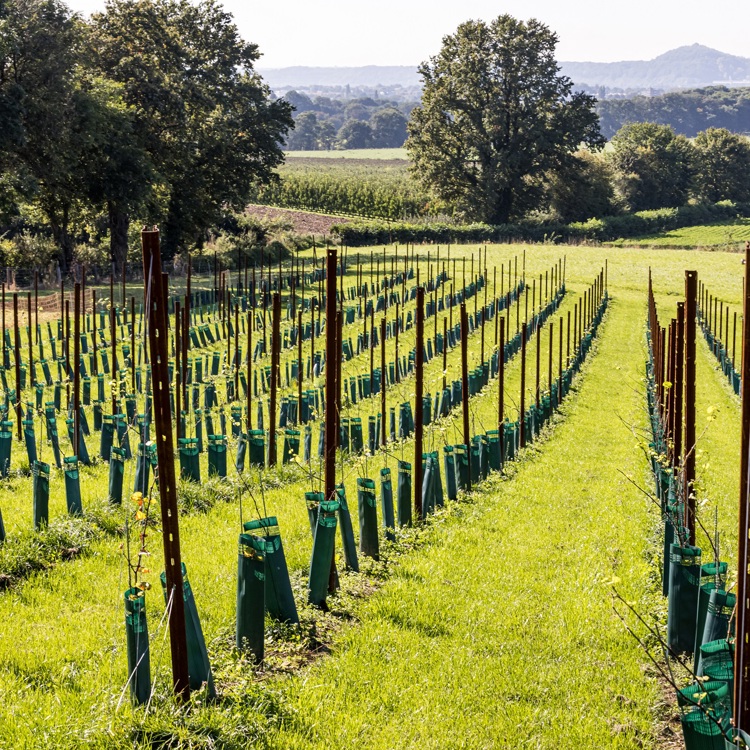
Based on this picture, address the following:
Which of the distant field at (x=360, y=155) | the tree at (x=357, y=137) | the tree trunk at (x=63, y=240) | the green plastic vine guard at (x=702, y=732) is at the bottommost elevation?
the green plastic vine guard at (x=702, y=732)

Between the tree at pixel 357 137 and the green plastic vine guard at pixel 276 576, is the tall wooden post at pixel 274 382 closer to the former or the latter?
the green plastic vine guard at pixel 276 576

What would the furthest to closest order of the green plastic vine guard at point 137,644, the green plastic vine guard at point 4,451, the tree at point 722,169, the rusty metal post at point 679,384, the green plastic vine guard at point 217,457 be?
the tree at point 722,169, the green plastic vine guard at point 4,451, the green plastic vine guard at point 217,457, the rusty metal post at point 679,384, the green plastic vine guard at point 137,644

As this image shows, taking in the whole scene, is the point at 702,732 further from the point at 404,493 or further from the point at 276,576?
the point at 404,493

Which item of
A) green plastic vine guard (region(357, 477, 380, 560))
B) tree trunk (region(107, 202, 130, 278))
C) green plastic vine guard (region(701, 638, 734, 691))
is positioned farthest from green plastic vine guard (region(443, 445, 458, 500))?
tree trunk (region(107, 202, 130, 278))

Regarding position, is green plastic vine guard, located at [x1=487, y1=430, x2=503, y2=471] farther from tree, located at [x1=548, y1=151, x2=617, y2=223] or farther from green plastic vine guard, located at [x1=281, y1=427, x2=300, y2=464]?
tree, located at [x1=548, y1=151, x2=617, y2=223]

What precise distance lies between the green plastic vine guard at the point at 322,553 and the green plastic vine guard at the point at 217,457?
3.40 meters

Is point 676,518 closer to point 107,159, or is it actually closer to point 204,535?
point 204,535

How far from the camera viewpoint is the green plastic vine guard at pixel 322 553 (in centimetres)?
586

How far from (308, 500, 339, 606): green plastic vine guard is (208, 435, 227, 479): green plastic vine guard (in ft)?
11.2

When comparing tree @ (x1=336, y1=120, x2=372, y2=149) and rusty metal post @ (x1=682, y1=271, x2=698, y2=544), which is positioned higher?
tree @ (x1=336, y1=120, x2=372, y2=149)

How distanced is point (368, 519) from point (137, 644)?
2790 mm

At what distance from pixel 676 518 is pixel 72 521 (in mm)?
4619

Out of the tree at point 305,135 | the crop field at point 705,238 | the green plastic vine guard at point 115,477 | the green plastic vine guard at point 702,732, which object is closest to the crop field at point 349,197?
the crop field at point 705,238

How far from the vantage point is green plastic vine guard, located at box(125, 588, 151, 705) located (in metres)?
4.52
